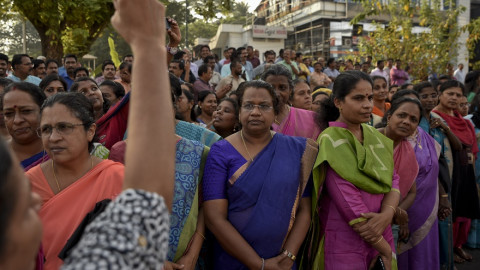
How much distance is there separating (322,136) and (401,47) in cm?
1213

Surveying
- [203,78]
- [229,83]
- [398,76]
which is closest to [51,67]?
[203,78]

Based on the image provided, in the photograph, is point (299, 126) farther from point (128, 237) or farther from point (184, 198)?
point (128, 237)

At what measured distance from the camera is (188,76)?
8047mm

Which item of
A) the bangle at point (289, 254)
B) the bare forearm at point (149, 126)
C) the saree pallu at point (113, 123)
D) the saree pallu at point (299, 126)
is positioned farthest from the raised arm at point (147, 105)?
the saree pallu at point (299, 126)

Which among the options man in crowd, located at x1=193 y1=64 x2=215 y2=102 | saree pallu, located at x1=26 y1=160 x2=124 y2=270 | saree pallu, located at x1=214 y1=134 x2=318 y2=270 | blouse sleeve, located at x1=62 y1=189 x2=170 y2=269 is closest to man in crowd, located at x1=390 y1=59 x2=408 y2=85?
man in crowd, located at x1=193 y1=64 x2=215 y2=102

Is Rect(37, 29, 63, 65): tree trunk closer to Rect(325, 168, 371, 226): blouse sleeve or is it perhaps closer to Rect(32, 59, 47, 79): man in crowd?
Rect(32, 59, 47, 79): man in crowd

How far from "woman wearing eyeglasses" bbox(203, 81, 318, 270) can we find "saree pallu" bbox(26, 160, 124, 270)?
71cm

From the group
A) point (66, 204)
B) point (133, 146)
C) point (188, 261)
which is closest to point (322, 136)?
point (188, 261)

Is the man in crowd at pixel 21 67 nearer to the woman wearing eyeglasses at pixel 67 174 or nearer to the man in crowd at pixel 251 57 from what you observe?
the woman wearing eyeglasses at pixel 67 174

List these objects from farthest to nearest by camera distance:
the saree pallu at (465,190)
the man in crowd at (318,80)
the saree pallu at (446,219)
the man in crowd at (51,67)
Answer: the man in crowd at (318,80) → the man in crowd at (51,67) → the saree pallu at (465,190) → the saree pallu at (446,219)

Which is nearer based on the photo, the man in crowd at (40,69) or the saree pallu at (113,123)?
the saree pallu at (113,123)

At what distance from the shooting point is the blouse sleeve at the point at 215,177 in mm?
2598

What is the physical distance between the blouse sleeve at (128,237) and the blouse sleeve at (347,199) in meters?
1.96

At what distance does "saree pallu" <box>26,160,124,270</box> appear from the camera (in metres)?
1.94
